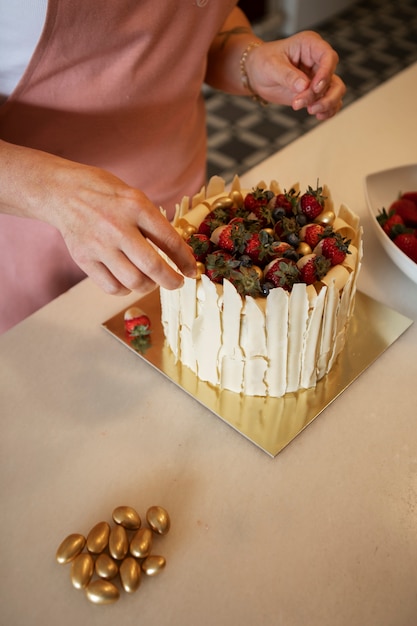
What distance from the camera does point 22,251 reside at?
106cm

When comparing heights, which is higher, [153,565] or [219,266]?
[219,266]

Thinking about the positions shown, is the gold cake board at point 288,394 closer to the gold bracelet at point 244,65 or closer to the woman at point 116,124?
the woman at point 116,124

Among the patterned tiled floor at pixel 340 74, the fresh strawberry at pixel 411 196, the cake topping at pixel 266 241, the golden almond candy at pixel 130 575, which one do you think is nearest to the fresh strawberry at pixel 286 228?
the cake topping at pixel 266 241

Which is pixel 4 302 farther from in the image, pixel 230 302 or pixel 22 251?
pixel 230 302

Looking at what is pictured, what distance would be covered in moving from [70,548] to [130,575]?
7 centimetres

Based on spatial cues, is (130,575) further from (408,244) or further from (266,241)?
(408,244)

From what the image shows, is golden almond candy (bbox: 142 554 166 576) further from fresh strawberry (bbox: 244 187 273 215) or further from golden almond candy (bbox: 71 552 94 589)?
fresh strawberry (bbox: 244 187 273 215)

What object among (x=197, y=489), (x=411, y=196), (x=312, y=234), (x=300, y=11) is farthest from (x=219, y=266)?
(x=300, y=11)

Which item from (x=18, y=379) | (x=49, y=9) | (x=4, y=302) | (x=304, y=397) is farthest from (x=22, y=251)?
(x=304, y=397)

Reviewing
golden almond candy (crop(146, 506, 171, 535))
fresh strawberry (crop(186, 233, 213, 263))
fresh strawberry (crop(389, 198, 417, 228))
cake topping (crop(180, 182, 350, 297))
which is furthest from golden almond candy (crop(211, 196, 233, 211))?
golden almond candy (crop(146, 506, 171, 535))

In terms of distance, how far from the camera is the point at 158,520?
26.2 inches

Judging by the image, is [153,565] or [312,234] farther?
[312,234]

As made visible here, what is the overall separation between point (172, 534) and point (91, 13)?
0.72m

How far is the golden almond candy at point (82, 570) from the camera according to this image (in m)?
0.62
